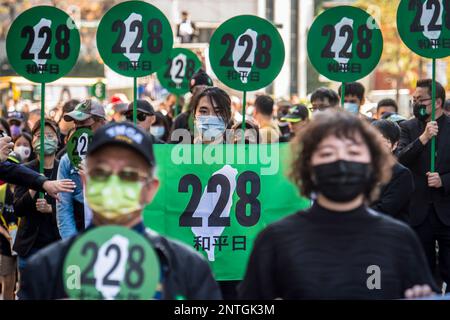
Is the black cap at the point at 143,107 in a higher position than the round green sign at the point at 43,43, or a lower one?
lower

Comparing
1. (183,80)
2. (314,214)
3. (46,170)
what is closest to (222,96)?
(46,170)

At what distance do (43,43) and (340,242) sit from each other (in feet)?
18.7

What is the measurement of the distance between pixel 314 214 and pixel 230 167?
13.1 ft

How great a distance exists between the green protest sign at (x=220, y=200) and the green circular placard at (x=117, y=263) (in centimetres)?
419

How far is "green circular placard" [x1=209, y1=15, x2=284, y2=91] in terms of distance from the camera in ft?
32.6

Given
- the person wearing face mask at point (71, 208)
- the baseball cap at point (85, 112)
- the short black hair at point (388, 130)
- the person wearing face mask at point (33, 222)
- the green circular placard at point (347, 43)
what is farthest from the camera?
the green circular placard at point (347, 43)

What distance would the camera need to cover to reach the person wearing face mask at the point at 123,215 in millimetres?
4012

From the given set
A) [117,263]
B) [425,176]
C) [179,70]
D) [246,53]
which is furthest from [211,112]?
[179,70]

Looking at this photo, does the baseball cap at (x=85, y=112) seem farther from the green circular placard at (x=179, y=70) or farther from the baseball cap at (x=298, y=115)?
the green circular placard at (x=179, y=70)

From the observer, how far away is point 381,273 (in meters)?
4.30

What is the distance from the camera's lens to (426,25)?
9680 millimetres

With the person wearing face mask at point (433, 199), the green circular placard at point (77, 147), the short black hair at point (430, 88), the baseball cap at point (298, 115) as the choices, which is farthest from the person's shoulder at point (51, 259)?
the baseball cap at point (298, 115)

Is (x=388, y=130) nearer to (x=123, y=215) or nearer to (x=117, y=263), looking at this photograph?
(x=123, y=215)
